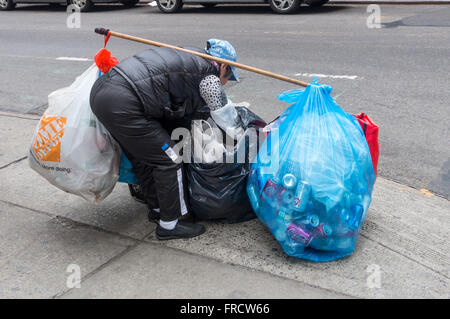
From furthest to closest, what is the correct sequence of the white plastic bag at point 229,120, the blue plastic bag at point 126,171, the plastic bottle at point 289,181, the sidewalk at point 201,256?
the blue plastic bag at point 126,171 < the white plastic bag at point 229,120 < the plastic bottle at point 289,181 < the sidewalk at point 201,256

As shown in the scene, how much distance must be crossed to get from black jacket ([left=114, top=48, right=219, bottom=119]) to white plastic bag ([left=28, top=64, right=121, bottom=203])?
0.37 meters

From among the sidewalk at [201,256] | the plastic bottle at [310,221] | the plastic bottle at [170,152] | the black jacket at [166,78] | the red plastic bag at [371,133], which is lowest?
the sidewalk at [201,256]

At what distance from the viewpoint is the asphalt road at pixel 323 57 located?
15.9 ft

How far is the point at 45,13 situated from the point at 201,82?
13016mm

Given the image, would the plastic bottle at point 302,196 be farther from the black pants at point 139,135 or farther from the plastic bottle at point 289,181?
the black pants at point 139,135

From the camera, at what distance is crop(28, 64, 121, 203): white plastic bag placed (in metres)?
3.01

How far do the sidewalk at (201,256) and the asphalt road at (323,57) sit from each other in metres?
0.96

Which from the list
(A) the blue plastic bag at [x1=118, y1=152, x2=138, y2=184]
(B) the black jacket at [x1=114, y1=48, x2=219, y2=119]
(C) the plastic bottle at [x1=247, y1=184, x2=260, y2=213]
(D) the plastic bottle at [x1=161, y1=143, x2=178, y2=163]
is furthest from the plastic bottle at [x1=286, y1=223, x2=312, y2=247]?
(A) the blue plastic bag at [x1=118, y1=152, x2=138, y2=184]

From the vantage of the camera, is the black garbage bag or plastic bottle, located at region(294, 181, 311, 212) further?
the black garbage bag

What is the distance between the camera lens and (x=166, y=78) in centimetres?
292

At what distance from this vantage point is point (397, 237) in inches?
123

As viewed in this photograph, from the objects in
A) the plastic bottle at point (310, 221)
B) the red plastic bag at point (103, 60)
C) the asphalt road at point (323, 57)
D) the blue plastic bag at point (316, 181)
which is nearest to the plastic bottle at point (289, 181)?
the blue plastic bag at point (316, 181)

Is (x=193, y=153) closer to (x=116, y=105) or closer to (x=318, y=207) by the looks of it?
(x=116, y=105)

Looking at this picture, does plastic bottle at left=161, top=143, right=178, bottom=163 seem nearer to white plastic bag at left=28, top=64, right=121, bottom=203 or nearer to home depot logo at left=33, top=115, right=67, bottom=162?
white plastic bag at left=28, top=64, right=121, bottom=203
